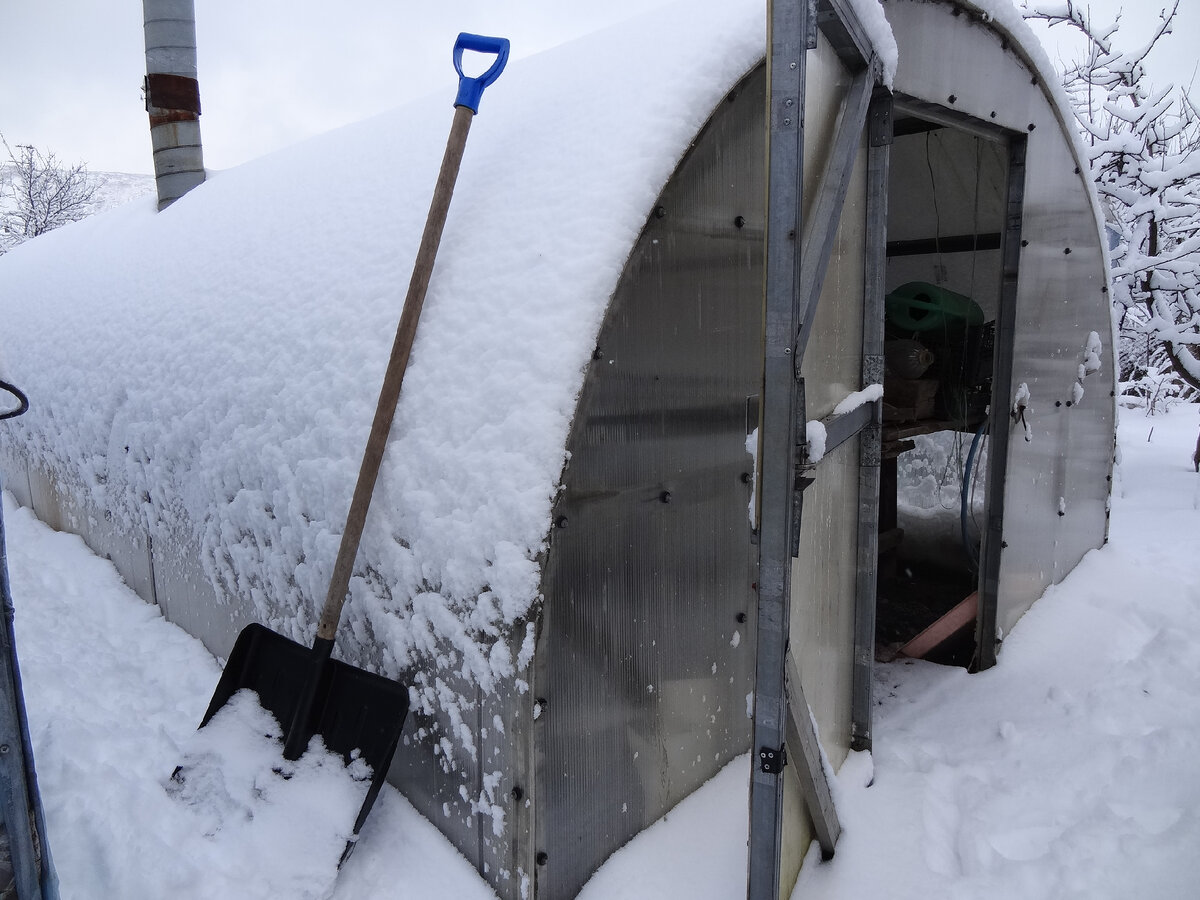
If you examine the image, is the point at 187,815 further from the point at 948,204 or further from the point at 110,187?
the point at 110,187

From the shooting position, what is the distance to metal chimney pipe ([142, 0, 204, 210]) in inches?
232

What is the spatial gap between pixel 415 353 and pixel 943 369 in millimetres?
3688

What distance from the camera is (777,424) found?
68.9 inches

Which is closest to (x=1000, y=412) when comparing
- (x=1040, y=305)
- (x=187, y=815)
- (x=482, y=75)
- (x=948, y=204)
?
(x=1040, y=305)

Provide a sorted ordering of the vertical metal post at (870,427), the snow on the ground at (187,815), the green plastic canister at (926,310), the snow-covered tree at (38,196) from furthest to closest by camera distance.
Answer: the snow-covered tree at (38,196), the green plastic canister at (926,310), the vertical metal post at (870,427), the snow on the ground at (187,815)

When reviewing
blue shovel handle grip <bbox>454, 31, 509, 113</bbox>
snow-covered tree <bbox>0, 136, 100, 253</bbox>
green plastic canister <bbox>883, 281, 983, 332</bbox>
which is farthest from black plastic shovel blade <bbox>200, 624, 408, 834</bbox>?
snow-covered tree <bbox>0, 136, 100, 253</bbox>

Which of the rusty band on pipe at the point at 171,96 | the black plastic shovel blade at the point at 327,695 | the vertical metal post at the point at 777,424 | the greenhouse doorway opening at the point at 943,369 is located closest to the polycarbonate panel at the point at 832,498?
the vertical metal post at the point at 777,424

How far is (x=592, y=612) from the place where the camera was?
6.88 ft

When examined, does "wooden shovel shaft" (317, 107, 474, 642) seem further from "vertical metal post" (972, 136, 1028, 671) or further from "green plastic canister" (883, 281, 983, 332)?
"green plastic canister" (883, 281, 983, 332)

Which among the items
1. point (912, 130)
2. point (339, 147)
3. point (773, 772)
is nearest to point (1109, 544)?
point (912, 130)

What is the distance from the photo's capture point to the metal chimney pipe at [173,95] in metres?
5.90

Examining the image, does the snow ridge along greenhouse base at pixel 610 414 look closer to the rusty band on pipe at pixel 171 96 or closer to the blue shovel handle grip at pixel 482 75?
the blue shovel handle grip at pixel 482 75

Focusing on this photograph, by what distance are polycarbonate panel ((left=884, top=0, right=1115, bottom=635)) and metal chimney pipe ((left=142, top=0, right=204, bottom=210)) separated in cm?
541

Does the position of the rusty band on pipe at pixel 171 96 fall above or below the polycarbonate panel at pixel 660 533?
above
